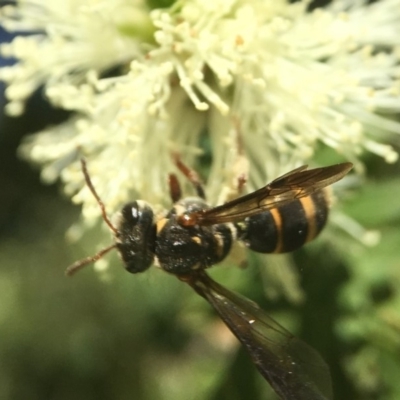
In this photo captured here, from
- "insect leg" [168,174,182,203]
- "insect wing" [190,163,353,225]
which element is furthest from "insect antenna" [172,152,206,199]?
"insect wing" [190,163,353,225]

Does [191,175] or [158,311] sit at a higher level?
[191,175]

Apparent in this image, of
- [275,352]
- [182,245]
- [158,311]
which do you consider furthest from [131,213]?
[158,311]

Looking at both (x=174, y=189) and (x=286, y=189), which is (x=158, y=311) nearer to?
(x=174, y=189)

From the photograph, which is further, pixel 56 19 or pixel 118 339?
pixel 118 339

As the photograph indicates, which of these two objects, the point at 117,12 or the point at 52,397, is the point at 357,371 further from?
the point at 52,397

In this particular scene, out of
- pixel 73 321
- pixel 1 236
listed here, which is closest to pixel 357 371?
pixel 73 321

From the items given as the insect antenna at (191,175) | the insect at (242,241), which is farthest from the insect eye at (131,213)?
the insect antenna at (191,175)

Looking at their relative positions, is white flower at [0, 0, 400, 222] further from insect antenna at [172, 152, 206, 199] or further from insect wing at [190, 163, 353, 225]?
insect wing at [190, 163, 353, 225]
